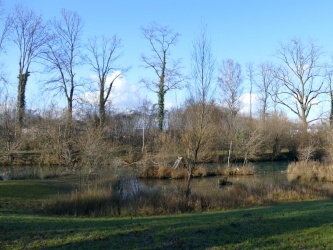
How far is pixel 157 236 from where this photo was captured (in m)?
8.34

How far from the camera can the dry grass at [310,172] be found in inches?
1184

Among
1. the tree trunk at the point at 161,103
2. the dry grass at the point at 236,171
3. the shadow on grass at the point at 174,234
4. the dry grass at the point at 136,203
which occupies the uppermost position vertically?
the tree trunk at the point at 161,103

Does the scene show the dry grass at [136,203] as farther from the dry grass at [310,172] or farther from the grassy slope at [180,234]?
the dry grass at [310,172]

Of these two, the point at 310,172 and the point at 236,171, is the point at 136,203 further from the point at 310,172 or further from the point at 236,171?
the point at 236,171

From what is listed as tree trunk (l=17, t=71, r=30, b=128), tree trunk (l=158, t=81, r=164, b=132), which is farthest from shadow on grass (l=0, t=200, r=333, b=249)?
tree trunk (l=158, t=81, r=164, b=132)

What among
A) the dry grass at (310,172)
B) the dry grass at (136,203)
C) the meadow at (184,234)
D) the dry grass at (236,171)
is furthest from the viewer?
the dry grass at (236,171)

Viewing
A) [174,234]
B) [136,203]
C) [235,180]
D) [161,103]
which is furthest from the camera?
[161,103]

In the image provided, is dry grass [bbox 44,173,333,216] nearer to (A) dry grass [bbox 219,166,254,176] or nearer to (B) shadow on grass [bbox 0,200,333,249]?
(B) shadow on grass [bbox 0,200,333,249]

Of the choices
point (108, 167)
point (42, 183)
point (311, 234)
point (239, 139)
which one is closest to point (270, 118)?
point (239, 139)

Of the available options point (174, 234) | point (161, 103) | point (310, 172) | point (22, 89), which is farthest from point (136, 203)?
point (22, 89)

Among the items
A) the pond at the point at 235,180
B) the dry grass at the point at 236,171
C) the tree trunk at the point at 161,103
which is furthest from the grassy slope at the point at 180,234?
the tree trunk at the point at 161,103

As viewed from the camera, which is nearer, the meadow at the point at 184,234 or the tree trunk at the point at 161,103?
the meadow at the point at 184,234

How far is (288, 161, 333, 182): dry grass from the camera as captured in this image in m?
30.1

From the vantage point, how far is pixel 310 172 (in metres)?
30.9
